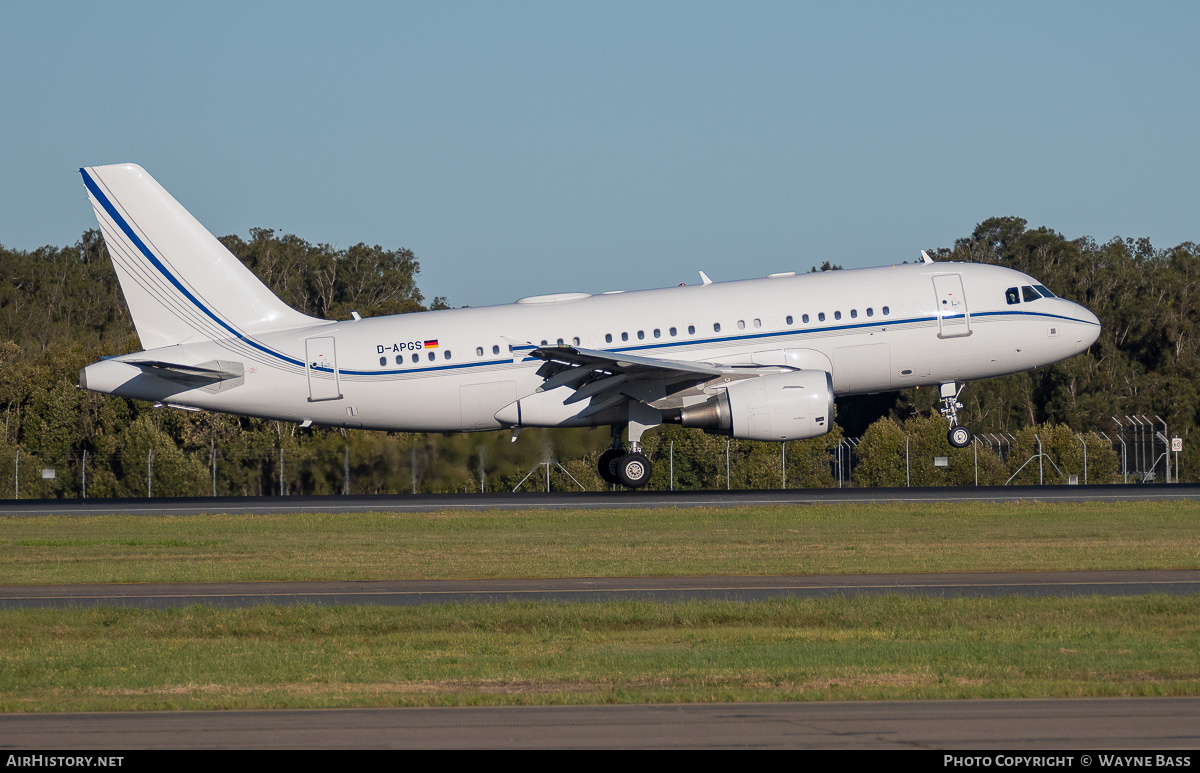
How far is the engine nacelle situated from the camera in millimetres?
33125

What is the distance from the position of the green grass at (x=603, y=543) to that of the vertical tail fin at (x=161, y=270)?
17.4ft

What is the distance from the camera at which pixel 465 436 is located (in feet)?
127

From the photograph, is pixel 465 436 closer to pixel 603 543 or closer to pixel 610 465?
pixel 610 465

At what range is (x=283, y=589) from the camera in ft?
70.7

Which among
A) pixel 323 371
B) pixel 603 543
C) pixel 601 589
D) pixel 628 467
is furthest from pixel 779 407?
pixel 601 589

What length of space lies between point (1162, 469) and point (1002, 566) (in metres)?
33.8

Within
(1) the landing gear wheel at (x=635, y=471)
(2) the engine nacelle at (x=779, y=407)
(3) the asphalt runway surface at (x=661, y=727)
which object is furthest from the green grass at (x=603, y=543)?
(3) the asphalt runway surface at (x=661, y=727)

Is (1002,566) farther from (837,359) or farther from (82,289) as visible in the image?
(82,289)

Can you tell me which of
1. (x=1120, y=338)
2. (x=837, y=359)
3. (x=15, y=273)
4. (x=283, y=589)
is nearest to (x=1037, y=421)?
(x=1120, y=338)

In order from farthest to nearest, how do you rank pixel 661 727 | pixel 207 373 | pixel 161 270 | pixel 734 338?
1. pixel 161 270
2. pixel 207 373
3. pixel 734 338
4. pixel 661 727

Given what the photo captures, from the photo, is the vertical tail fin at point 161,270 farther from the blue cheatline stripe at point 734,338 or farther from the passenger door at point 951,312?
the passenger door at point 951,312

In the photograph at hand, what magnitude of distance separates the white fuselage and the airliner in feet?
0.14

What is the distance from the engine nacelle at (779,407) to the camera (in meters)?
33.1

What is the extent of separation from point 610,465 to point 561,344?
3.66 meters
